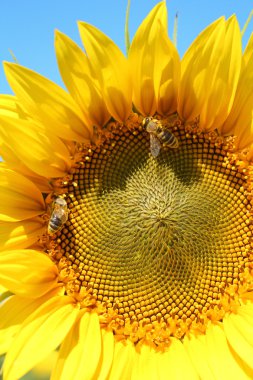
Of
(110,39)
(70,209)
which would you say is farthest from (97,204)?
(110,39)

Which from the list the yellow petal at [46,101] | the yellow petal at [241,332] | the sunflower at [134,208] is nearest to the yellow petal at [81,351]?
the sunflower at [134,208]

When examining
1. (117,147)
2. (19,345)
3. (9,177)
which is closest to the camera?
(19,345)

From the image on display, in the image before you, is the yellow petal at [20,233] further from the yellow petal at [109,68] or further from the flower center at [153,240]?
the yellow petal at [109,68]

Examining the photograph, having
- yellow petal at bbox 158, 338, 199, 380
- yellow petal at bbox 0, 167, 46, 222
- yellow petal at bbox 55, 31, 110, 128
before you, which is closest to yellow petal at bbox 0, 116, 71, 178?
yellow petal at bbox 0, 167, 46, 222

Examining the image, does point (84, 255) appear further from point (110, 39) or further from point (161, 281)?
point (110, 39)

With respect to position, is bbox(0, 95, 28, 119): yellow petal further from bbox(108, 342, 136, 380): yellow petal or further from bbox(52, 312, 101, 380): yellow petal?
bbox(108, 342, 136, 380): yellow petal

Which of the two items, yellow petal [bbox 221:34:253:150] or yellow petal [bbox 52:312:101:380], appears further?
yellow petal [bbox 221:34:253:150]
